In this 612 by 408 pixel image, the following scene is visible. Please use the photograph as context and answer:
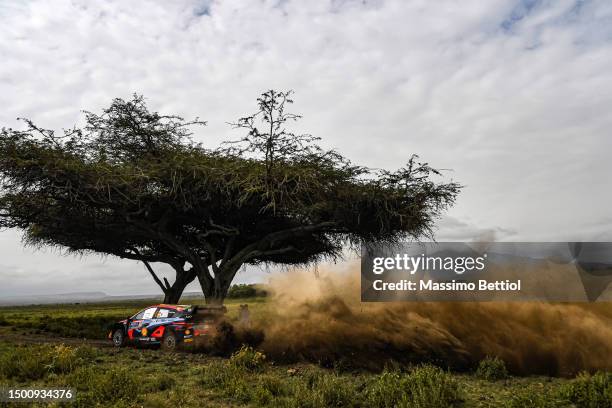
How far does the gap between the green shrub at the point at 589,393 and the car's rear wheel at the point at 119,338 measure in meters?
19.0

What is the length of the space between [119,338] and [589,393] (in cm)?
1996

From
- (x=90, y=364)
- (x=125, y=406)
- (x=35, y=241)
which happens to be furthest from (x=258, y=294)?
(x=125, y=406)

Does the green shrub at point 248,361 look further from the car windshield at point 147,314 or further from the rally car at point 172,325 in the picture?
the car windshield at point 147,314

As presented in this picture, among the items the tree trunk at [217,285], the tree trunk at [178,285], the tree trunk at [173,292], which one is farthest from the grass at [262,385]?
the tree trunk at [173,292]

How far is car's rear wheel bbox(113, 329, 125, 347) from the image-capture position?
24.6m

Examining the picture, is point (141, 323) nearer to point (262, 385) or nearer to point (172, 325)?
point (172, 325)

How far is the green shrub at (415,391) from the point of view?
1147cm

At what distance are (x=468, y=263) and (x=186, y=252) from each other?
15412mm

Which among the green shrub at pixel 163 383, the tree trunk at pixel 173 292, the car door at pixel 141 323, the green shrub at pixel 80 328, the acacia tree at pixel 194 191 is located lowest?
the green shrub at pixel 80 328

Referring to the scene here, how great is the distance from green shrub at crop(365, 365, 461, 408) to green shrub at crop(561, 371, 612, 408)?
8.13ft

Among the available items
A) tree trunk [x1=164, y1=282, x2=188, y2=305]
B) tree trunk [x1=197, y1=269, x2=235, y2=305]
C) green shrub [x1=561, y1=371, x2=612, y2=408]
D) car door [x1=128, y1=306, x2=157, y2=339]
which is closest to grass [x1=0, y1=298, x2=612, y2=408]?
green shrub [x1=561, y1=371, x2=612, y2=408]

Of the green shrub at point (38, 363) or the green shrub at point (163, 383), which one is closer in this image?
the green shrub at point (163, 383)

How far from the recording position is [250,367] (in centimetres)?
1684

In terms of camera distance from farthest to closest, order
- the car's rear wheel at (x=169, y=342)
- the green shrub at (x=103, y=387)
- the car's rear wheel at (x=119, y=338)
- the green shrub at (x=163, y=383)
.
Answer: the car's rear wheel at (x=119, y=338), the car's rear wheel at (x=169, y=342), the green shrub at (x=163, y=383), the green shrub at (x=103, y=387)
